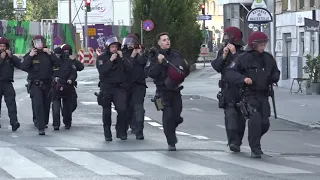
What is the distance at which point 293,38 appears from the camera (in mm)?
33875

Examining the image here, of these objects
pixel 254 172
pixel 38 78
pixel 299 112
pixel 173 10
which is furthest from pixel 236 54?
pixel 173 10

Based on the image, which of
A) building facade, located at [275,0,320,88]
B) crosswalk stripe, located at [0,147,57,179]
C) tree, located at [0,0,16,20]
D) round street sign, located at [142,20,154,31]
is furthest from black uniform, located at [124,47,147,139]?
tree, located at [0,0,16,20]

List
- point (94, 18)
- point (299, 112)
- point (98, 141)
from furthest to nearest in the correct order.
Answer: point (94, 18) → point (299, 112) → point (98, 141)

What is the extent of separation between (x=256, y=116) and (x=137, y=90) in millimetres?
3419

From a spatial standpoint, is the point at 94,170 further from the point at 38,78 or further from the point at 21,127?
the point at 21,127

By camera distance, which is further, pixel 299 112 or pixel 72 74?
pixel 299 112

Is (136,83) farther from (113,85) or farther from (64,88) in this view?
(64,88)

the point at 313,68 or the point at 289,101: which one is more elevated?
the point at 313,68

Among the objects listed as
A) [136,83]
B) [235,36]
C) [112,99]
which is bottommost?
[112,99]

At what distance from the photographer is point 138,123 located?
15820 millimetres

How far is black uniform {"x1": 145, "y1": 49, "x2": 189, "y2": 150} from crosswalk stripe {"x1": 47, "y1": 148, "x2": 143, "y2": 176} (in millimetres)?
1446

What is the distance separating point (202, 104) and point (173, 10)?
16.7 metres

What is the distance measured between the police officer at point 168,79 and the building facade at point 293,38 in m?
17.8

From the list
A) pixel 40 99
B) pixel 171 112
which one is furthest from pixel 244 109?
pixel 40 99
